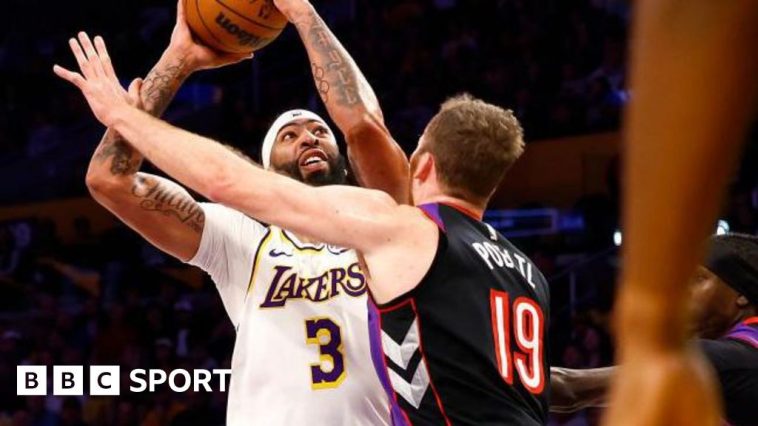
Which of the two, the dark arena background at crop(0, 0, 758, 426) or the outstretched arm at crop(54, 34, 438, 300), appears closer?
the outstretched arm at crop(54, 34, 438, 300)

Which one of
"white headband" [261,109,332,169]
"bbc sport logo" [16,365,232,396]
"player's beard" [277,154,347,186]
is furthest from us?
"bbc sport logo" [16,365,232,396]

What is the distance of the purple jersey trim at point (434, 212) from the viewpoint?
2.79 metres

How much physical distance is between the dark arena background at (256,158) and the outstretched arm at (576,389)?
3.98 m

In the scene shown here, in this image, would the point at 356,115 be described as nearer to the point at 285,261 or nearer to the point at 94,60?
the point at 285,261

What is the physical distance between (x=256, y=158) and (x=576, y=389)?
28.8ft

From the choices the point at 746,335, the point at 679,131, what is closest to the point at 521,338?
the point at 746,335

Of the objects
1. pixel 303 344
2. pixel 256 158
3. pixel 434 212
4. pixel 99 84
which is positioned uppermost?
pixel 99 84

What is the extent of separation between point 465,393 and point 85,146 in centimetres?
1183

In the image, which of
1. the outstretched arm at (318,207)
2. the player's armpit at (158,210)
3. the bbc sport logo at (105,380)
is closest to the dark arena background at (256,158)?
the bbc sport logo at (105,380)

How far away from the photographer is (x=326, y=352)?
3.79m

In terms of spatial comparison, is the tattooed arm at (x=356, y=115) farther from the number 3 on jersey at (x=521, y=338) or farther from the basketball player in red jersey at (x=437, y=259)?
the number 3 on jersey at (x=521, y=338)

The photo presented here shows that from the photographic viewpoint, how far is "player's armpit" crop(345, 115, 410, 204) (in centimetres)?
347

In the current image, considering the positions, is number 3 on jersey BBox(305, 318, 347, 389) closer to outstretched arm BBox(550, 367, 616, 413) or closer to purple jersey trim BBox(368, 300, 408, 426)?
outstretched arm BBox(550, 367, 616, 413)

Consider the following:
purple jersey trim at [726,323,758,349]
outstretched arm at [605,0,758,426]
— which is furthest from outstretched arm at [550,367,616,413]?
outstretched arm at [605,0,758,426]
